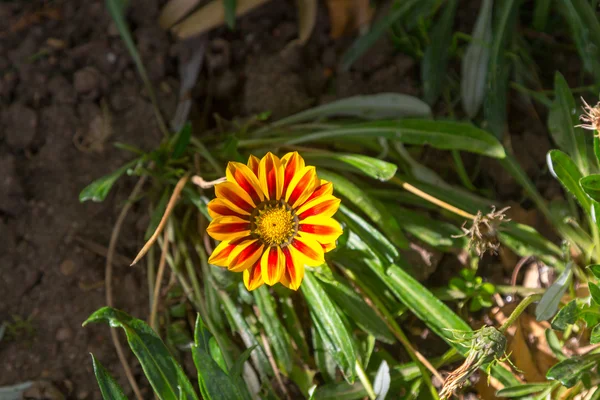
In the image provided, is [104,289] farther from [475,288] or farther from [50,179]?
[475,288]

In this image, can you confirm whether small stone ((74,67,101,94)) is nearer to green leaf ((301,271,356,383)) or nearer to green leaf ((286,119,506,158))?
green leaf ((286,119,506,158))

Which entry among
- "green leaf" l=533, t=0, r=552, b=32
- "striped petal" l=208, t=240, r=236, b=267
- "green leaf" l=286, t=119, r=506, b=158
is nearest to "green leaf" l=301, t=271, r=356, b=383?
"striped petal" l=208, t=240, r=236, b=267

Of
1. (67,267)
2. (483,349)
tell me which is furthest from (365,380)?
(67,267)

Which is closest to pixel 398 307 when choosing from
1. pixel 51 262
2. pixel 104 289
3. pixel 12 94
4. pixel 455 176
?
pixel 455 176

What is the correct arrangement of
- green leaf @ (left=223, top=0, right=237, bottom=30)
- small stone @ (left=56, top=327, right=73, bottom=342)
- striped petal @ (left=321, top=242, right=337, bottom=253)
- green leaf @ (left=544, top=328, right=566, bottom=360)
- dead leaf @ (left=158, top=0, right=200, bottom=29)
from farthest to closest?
dead leaf @ (left=158, top=0, right=200, bottom=29) → green leaf @ (left=223, top=0, right=237, bottom=30) → small stone @ (left=56, top=327, right=73, bottom=342) → green leaf @ (left=544, top=328, right=566, bottom=360) → striped petal @ (left=321, top=242, right=337, bottom=253)

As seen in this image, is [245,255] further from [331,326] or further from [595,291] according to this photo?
[595,291]

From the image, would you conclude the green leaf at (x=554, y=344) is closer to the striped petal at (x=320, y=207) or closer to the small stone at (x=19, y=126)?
the striped petal at (x=320, y=207)

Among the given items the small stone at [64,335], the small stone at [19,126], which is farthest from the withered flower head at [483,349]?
the small stone at [19,126]

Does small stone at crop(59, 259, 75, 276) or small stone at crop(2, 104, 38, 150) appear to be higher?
small stone at crop(2, 104, 38, 150)
